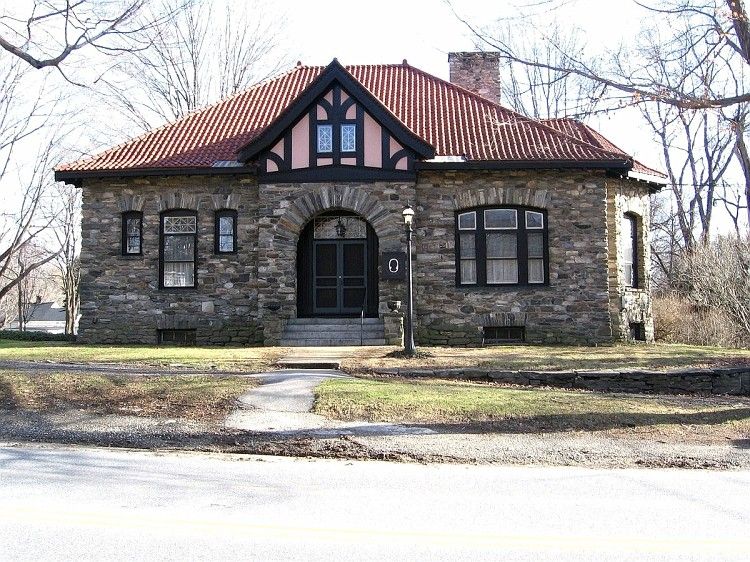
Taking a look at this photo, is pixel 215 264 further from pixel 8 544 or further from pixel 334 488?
pixel 8 544

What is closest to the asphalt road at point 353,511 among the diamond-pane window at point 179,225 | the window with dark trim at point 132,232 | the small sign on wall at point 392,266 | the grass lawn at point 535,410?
the grass lawn at point 535,410

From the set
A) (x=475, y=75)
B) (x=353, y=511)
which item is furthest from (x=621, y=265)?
(x=353, y=511)

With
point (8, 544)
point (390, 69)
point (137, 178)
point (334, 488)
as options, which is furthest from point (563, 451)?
point (390, 69)

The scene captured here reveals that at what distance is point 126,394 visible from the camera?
11156 mm

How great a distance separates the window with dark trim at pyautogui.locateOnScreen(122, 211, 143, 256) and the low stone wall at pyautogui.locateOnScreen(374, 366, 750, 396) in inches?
381

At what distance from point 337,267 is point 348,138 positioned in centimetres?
332

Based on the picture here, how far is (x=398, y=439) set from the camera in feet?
28.6

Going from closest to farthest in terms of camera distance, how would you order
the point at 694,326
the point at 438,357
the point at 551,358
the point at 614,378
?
the point at 614,378 → the point at 551,358 → the point at 438,357 → the point at 694,326

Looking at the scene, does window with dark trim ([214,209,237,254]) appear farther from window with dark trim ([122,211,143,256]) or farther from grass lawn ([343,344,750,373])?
grass lawn ([343,344,750,373])

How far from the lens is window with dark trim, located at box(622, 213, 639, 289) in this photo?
20844 millimetres

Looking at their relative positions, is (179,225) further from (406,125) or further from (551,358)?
(551,358)

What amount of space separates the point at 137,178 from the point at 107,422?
1171cm

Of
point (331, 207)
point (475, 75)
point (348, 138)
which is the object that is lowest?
point (331, 207)

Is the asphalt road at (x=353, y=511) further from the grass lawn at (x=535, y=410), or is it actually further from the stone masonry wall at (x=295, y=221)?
the stone masonry wall at (x=295, y=221)
